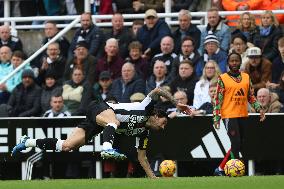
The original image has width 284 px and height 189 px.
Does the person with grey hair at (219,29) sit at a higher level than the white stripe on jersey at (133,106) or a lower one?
higher

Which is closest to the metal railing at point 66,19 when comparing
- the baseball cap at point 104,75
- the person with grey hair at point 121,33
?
the person with grey hair at point 121,33

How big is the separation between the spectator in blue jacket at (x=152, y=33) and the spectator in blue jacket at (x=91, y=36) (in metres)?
0.90

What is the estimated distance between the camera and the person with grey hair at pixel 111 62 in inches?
941

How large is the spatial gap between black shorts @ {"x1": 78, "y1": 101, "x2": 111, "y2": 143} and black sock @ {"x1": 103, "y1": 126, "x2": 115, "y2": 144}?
796mm

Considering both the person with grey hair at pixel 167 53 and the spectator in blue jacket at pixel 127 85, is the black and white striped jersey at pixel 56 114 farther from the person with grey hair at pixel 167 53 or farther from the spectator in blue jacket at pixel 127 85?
the person with grey hair at pixel 167 53

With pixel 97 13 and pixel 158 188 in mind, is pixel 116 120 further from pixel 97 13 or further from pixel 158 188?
pixel 97 13

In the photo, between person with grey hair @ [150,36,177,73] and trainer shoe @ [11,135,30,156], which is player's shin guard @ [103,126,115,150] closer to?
trainer shoe @ [11,135,30,156]

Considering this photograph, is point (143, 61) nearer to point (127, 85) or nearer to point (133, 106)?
point (127, 85)

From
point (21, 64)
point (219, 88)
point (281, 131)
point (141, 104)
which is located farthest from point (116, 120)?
point (21, 64)

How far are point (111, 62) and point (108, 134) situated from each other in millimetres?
5528

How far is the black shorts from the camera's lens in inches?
776

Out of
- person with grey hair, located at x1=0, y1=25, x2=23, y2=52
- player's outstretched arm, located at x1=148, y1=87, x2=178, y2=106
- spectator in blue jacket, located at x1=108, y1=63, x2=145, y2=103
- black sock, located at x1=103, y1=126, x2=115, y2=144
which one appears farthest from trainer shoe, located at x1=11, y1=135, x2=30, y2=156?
person with grey hair, located at x1=0, y1=25, x2=23, y2=52

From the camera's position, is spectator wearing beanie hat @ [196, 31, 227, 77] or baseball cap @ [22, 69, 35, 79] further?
baseball cap @ [22, 69, 35, 79]

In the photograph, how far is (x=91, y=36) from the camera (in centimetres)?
2488
